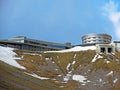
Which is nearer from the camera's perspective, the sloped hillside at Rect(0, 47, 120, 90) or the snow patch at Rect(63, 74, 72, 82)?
the sloped hillside at Rect(0, 47, 120, 90)

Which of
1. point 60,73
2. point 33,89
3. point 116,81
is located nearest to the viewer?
point 33,89

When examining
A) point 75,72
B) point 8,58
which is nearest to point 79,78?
point 75,72

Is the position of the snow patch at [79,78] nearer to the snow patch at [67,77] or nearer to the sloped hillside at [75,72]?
the sloped hillside at [75,72]

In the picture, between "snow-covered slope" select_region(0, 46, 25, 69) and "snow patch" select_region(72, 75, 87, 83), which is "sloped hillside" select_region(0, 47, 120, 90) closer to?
"snow patch" select_region(72, 75, 87, 83)

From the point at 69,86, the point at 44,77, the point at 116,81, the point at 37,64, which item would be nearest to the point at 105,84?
the point at 116,81

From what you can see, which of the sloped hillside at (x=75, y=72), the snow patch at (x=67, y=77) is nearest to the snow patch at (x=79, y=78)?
the sloped hillside at (x=75, y=72)

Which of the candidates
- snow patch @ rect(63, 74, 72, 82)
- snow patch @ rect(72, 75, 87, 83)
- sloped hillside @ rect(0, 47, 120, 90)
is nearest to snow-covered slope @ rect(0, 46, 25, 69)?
sloped hillside @ rect(0, 47, 120, 90)

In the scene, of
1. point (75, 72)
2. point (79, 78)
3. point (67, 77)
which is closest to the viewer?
point (79, 78)

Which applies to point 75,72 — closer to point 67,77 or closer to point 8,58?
point 67,77

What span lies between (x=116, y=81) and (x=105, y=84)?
7432 mm

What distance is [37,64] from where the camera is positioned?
191 meters

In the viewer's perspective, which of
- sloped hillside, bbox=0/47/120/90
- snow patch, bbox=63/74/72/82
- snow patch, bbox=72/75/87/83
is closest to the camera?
sloped hillside, bbox=0/47/120/90

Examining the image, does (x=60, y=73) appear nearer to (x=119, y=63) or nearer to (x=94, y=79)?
(x=94, y=79)

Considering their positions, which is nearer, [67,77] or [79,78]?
[79,78]
